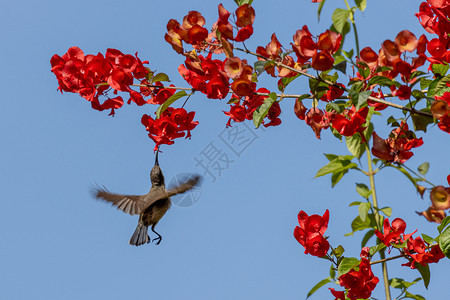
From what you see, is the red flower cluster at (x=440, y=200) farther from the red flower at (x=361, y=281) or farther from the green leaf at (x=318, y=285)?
the green leaf at (x=318, y=285)

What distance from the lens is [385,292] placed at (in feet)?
7.30

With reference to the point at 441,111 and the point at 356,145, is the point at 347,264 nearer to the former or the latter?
the point at 356,145

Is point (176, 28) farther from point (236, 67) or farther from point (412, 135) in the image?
point (412, 135)

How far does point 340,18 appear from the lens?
2.21 meters

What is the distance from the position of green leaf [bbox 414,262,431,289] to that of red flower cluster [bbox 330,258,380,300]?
25cm

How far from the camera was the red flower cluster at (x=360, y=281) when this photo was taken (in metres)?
2.39

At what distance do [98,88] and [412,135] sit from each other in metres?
1.72

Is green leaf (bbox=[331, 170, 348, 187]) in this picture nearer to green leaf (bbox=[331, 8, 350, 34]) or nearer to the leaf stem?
the leaf stem

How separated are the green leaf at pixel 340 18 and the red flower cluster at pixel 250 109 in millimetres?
650

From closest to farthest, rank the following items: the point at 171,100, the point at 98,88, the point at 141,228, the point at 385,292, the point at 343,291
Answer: the point at 385,292 < the point at 343,291 < the point at 171,100 < the point at 98,88 < the point at 141,228

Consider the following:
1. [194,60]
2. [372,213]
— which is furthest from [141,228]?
[372,213]

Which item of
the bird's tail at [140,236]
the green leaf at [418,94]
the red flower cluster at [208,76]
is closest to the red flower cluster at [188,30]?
the red flower cluster at [208,76]

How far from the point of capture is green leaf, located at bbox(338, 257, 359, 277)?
95.5 inches

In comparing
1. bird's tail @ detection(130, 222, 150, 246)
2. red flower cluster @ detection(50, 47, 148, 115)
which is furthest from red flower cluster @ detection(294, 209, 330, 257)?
bird's tail @ detection(130, 222, 150, 246)
